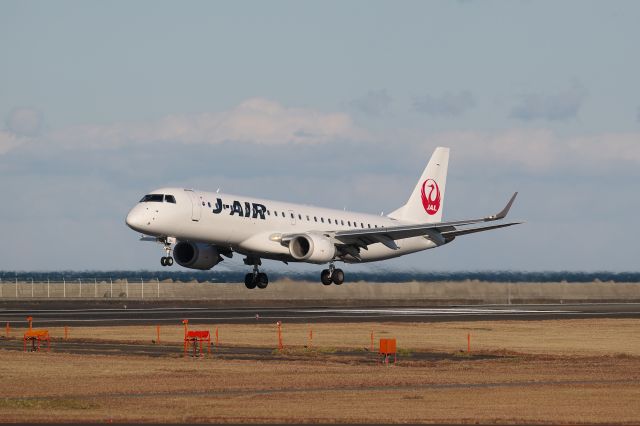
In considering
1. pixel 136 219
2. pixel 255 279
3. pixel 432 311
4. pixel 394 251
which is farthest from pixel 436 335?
pixel 394 251

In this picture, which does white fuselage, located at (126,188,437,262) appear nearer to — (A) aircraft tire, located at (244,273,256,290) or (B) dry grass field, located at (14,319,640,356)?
(A) aircraft tire, located at (244,273,256,290)

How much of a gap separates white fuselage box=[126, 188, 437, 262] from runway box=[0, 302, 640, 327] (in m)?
3.72

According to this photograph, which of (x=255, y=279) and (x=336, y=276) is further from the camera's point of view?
(x=336, y=276)

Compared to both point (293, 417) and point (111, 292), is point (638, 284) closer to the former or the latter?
point (111, 292)

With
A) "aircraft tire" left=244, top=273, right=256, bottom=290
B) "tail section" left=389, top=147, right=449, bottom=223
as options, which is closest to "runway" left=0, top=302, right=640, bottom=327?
"aircraft tire" left=244, top=273, right=256, bottom=290

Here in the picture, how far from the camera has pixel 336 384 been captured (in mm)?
32031

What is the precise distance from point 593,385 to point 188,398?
35.8 ft

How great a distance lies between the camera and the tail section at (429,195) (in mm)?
77875

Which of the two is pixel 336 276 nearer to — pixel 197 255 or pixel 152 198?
pixel 197 255

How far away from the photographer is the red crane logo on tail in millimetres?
79188

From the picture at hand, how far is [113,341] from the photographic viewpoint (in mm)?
46938

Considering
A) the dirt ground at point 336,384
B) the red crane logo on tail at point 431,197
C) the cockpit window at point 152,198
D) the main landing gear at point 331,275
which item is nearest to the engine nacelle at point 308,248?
the main landing gear at point 331,275

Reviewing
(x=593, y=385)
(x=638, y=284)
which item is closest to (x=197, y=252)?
(x=593, y=385)

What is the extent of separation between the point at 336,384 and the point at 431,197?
4853 centimetres
